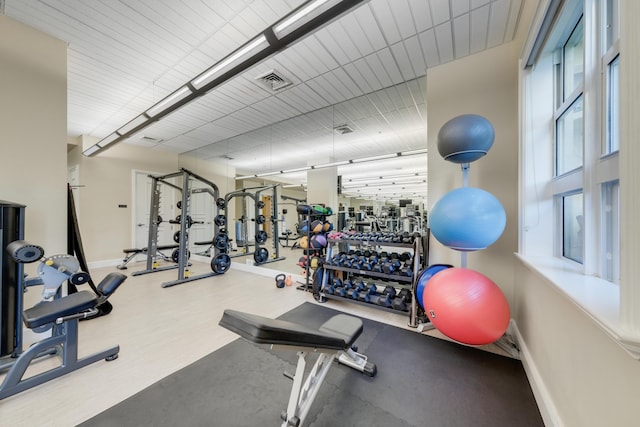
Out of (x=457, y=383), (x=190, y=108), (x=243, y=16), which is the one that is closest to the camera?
(x=457, y=383)

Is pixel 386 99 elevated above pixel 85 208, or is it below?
above

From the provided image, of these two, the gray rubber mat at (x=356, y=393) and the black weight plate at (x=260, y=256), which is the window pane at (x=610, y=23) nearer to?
the gray rubber mat at (x=356, y=393)

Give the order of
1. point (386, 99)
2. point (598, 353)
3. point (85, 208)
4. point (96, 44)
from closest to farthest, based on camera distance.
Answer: point (598, 353), point (96, 44), point (386, 99), point (85, 208)

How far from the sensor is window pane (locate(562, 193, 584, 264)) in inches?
67.2

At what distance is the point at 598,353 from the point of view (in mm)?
963

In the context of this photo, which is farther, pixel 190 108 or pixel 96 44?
pixel 190 108

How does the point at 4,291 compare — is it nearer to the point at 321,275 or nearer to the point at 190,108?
the point at 321,275

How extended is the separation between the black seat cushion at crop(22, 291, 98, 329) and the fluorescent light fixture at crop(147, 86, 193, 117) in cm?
231

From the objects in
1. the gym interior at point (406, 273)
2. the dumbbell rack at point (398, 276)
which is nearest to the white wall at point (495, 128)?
the gym interior at point (406, 273)

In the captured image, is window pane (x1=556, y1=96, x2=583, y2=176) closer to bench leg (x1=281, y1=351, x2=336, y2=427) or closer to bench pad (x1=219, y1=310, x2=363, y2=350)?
bench pad (x1=219, y1=310, x2=363, y2=350)

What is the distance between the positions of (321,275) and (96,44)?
4.00m

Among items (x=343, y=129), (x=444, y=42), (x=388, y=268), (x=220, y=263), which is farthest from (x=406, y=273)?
(x=220, y=263)

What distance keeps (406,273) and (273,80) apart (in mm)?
3221

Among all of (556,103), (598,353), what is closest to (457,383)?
(598,353)
